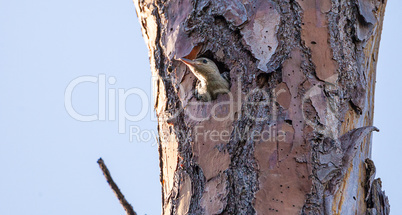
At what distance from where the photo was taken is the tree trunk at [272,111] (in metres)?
2.10

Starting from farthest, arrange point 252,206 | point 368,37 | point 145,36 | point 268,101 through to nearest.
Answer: point 145,36 < point 368,37 < point 268,101 < point 252,206

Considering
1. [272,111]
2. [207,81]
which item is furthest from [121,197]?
[272,111]

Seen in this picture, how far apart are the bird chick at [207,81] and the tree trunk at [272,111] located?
0.14 ft

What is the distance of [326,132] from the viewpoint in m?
2.16

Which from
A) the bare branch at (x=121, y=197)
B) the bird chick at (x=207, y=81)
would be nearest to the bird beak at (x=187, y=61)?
the bird chick at (x=207, y=81)

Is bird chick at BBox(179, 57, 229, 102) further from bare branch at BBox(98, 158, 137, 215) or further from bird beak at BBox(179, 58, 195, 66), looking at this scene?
bare branch at BBox(98, 158, 137, 215)

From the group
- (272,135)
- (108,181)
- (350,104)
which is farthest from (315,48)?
(108,181)

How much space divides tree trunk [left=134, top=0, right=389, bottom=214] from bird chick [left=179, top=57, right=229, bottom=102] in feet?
0.14

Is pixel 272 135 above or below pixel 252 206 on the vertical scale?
above

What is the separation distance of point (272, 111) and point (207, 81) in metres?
0.34

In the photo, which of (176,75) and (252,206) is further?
(176,75)

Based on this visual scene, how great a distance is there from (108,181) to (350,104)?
1245 mm

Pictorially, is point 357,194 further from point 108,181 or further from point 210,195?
point 108,181

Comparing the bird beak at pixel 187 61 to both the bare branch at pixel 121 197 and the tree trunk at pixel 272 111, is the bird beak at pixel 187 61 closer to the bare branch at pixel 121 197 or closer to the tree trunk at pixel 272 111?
the tree trunk at pixel 272 111
